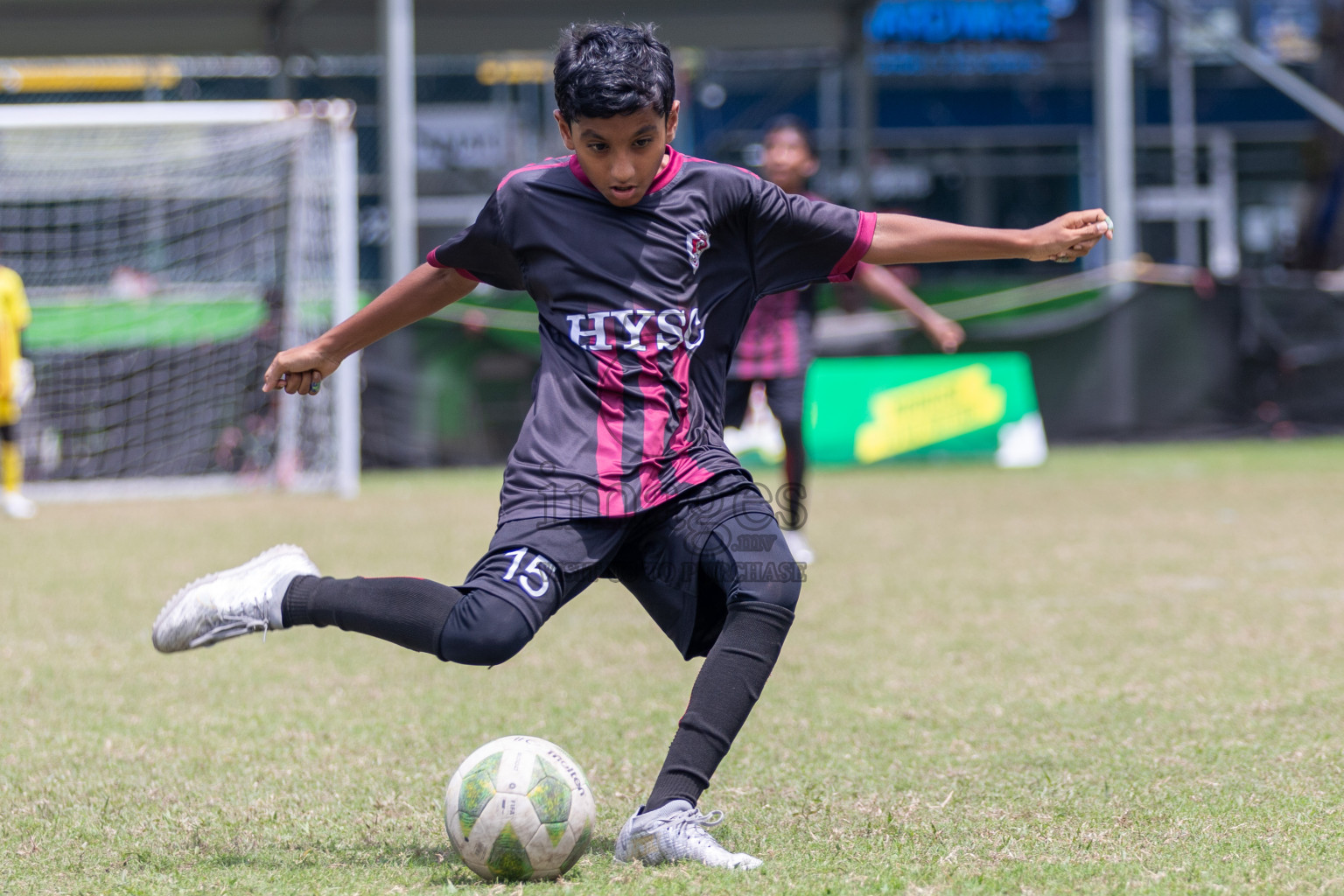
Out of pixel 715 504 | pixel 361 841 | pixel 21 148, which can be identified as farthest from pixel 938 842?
pixel 21 148

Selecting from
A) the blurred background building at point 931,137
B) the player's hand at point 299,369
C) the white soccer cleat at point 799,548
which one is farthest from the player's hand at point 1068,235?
the blurred background building at point 931,137

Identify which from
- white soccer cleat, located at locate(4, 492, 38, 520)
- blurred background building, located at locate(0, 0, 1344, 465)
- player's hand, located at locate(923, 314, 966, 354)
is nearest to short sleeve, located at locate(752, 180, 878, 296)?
player's hand, located at locate(923, 314, 966, 354)

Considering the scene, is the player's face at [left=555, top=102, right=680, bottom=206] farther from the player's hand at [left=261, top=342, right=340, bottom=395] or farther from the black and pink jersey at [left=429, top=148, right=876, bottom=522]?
the player's hand at [left=261, top=342, right=340, bottom=395]

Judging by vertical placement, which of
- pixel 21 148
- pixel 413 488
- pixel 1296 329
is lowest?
pixel 413 488

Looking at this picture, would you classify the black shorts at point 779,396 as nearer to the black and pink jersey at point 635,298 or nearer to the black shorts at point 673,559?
the black and pink jersey at point 635,298

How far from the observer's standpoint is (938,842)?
10.3 ft

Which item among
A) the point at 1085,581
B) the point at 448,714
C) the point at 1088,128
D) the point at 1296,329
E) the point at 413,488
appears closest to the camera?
the point at 448,714

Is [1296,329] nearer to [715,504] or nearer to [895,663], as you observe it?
[895,663]

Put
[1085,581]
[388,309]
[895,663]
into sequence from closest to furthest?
[388,309] < [895,663] < [1085,581]

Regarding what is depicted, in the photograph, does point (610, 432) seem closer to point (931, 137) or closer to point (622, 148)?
point (622, 148)

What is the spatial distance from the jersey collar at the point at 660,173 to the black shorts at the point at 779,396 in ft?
14.9

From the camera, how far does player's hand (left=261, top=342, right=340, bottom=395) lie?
3.46m

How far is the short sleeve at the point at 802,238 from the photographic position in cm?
334

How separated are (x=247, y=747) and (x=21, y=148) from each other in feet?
32.8
